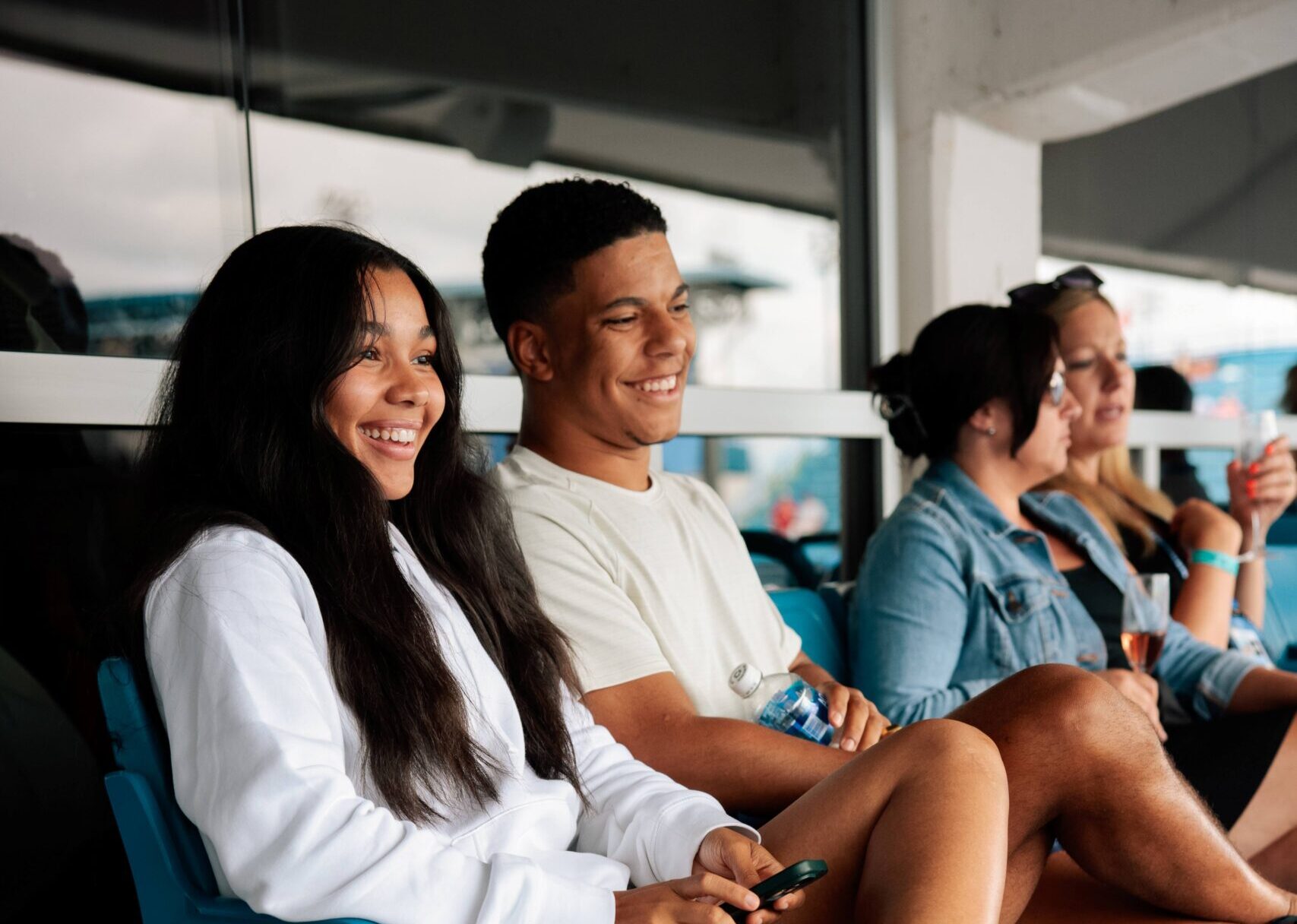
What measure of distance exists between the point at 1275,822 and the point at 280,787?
1802 millimetres

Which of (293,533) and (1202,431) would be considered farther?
(1202,431)

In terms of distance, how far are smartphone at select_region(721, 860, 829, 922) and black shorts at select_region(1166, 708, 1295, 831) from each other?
115 centimetres

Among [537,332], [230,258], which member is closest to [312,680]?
[230,258]

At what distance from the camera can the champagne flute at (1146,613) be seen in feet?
7.35

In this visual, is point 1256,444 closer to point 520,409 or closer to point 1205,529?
point 1205,529

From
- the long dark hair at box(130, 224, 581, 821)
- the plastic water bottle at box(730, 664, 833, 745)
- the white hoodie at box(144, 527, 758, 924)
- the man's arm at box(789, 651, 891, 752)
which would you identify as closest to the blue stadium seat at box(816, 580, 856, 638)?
the man's arm at box(789, 651, 891, 752)

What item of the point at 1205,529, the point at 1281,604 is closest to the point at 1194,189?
the point at 1281,604

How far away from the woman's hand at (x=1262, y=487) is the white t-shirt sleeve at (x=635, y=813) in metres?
2.20

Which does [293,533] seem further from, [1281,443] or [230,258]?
[1281,443]

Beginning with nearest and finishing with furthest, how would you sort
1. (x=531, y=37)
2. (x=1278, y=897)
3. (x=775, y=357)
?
(x=1278, y=897)
(x=531, y=37)
(x=775, y=357)

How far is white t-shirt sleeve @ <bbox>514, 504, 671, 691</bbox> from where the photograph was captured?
5.83 ft

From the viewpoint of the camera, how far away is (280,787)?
113 cm

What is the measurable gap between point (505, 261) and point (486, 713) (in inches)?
33.2

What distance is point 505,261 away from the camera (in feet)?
6.72
